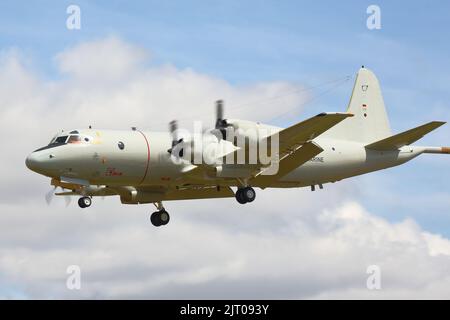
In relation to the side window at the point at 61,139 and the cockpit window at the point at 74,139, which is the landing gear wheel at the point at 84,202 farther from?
the cockpit window at the point at 74,139

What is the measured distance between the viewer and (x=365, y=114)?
156 feet

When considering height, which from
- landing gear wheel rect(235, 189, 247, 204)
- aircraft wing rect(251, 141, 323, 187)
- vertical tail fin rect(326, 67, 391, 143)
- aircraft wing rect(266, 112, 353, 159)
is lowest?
landing gear wheel rect(235, 189, 247, 204)

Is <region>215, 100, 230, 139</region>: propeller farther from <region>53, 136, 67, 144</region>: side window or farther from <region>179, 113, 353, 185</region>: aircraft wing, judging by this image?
<region>53, 136, 67, 144</region>: side window

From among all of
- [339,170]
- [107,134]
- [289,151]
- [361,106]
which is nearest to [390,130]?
[361,106]

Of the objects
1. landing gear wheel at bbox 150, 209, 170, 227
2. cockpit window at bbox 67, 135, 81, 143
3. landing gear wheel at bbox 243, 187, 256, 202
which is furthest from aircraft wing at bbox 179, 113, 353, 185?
cockpit window at bbox 67, 135, 81, 143

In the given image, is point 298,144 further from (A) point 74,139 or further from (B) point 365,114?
(A) point 74,139

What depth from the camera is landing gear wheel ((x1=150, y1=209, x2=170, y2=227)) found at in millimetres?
45156

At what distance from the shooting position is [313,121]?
3934 cm

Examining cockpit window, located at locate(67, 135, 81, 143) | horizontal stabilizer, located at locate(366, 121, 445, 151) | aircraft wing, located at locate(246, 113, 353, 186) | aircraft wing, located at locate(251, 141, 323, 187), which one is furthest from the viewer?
aircraft wing, located at locate(251, 141, 323, 187)

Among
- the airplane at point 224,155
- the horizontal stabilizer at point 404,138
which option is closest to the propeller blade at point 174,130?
the airplane at point 224,155

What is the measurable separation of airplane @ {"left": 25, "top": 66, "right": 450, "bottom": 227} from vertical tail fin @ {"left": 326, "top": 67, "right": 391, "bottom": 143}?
0.05 m

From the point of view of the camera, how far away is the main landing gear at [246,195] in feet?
138

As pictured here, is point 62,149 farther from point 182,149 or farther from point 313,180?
point 313,180

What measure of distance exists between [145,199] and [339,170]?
9.05 metres
